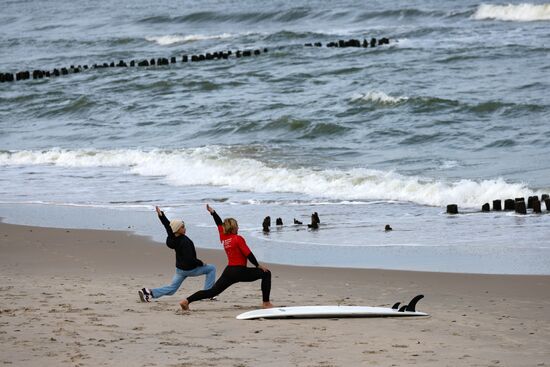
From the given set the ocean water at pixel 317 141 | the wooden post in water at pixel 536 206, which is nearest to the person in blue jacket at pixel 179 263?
the ocean water at pixel 317 141

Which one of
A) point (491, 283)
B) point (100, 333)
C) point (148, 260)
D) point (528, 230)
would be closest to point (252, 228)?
point (148, 260)

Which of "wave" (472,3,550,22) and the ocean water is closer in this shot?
the ocean water

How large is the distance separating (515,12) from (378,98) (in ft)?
81.7

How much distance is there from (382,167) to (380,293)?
9.78m

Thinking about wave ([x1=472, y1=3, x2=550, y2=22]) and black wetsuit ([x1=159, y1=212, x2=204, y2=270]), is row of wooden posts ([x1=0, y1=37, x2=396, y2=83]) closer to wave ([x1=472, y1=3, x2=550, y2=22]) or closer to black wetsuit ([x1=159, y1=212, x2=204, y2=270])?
wave ([x1=472, y1=3, x2=550, y2=22])

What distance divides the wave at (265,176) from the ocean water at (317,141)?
5cm

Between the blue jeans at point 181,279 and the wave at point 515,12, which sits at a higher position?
the wave at point 515,12

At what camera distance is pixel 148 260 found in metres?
13.8

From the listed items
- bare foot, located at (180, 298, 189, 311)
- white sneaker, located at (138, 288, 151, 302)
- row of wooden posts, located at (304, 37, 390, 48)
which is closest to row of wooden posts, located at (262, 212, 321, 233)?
white sneaker, located at (138, 288, 151, 302)

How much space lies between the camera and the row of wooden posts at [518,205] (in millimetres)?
15774

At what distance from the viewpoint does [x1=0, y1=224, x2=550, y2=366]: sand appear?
333 inches

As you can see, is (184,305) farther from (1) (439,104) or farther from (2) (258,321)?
(1) (439,104)

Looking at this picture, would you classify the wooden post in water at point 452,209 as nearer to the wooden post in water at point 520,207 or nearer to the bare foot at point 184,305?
the wooden post in water at point 520,207

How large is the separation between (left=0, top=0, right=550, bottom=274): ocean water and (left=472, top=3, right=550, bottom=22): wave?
0.14 m
